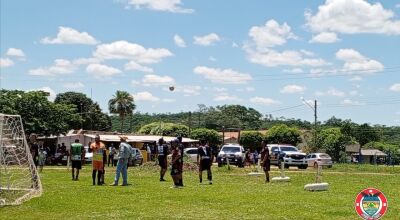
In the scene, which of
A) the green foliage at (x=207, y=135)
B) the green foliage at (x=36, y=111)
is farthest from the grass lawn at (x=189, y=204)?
the green foliage at (x=207, y=135)

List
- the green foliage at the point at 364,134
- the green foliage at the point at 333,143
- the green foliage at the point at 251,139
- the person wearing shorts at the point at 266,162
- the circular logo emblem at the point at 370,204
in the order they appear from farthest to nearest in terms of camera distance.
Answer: the green foliage at the point at 364,134, the green foliage at the point at 251,139, the green foliage at the point at 333,143, the person wearing shorts at the point at 266,162, the circular logo emblem at the point at 370,204

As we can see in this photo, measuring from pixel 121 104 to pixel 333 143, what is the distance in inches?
1264

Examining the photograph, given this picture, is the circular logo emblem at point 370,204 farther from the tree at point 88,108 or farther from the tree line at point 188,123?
the tree at point 88,108

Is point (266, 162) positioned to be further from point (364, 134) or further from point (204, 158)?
point (364, 134)

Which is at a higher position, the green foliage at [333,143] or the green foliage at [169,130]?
the green foliage at [169,130]

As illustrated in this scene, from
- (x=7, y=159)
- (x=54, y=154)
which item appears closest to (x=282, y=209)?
(x=7, y=159)

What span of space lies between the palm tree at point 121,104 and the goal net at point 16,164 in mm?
73807

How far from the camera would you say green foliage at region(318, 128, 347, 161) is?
87.1 meters

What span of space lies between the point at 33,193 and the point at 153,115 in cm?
15254

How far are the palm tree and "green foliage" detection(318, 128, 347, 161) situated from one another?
28.8 meters

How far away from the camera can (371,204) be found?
674 centimetres

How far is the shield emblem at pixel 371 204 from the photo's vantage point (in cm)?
671

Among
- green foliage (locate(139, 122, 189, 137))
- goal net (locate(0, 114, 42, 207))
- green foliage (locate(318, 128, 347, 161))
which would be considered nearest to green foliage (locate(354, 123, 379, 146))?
green foliage (locate(318, 128, 347, 161))

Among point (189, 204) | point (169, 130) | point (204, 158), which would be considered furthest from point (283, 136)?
point (189, 204)
